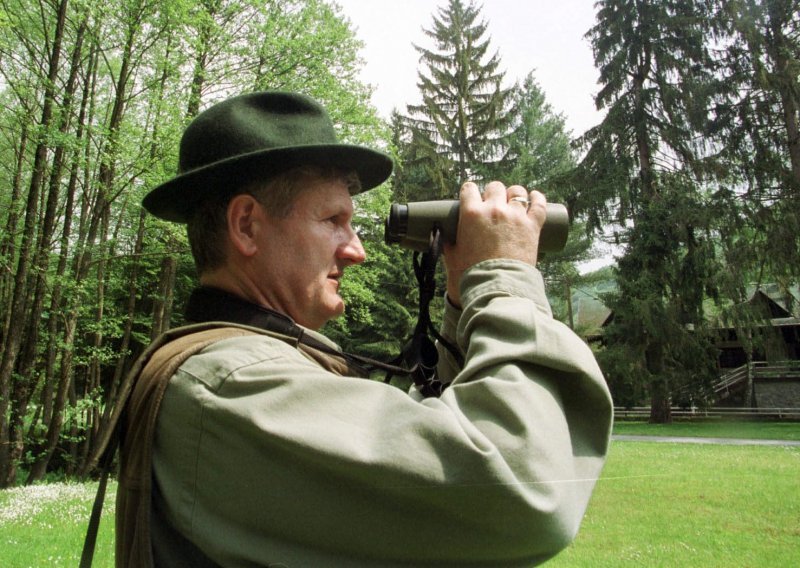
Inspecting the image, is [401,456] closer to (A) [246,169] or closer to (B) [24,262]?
(A) [246,169]

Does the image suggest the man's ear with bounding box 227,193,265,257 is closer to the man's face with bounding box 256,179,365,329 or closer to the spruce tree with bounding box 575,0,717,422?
the man's face with bounding box 256,179,365,329

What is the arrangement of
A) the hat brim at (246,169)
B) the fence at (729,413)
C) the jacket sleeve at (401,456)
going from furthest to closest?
the fence at (729,413) < the hat brim at (246,169) < the jacket sleeve at (401,456)

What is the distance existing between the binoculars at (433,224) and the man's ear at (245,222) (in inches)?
6.2

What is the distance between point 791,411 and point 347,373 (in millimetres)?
750

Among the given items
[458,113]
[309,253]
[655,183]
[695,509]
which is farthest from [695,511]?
[458,113]

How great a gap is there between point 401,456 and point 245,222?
0.38m

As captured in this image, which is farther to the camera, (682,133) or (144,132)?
(144,132)

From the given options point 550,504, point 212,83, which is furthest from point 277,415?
point 212,83

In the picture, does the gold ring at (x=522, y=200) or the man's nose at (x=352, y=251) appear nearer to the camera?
the gold ring at (x=522, y=200)

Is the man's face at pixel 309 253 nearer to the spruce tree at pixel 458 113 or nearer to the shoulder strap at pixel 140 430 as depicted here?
the shoulder strap at pixel 140 430

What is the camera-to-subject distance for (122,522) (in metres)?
0.65

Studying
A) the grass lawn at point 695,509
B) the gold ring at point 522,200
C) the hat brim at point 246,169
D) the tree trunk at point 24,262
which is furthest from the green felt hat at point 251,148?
the tree trunk at point 24,262

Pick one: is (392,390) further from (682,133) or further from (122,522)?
(682,133)

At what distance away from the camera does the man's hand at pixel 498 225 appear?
606mm
